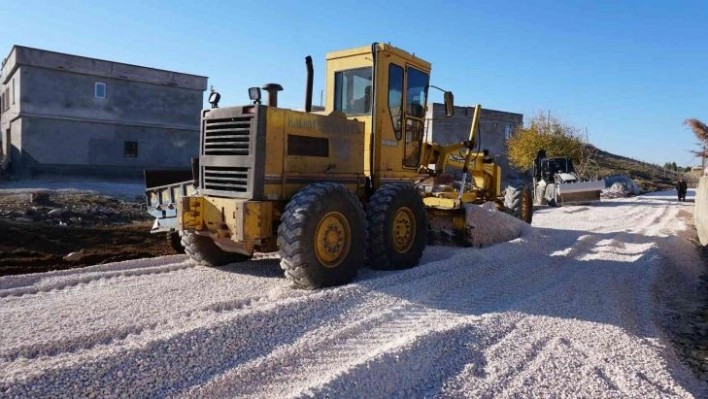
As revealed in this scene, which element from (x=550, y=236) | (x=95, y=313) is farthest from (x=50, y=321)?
(x=550, y=236)

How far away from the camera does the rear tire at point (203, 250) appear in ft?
22.6

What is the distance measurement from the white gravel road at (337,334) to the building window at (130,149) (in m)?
19.8

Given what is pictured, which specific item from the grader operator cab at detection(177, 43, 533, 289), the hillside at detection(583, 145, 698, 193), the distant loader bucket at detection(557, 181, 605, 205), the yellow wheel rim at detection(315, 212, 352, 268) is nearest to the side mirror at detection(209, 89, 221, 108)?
the grader operator cab at detection(177, 43, 533, 289)

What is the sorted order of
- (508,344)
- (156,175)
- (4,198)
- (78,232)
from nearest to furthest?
(508,344), (156,175), (78,232), (4,198)

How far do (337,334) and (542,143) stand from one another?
106 feet

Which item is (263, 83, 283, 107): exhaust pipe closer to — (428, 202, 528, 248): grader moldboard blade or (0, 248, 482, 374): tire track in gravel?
(0, 248, 482, 374): tire track in gravel

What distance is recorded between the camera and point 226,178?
6.16 m

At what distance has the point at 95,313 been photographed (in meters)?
4.78

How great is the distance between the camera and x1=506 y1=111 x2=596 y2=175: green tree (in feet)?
113

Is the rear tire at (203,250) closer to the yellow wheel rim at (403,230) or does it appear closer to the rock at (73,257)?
the rock at (73,257)

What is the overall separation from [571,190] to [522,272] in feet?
58.0

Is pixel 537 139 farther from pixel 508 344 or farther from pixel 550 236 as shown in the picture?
pixel 508 344

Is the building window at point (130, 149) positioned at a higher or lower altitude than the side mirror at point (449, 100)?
lower

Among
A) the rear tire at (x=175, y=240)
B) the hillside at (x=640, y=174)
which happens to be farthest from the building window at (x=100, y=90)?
the hillside at (x=640, y=174)
